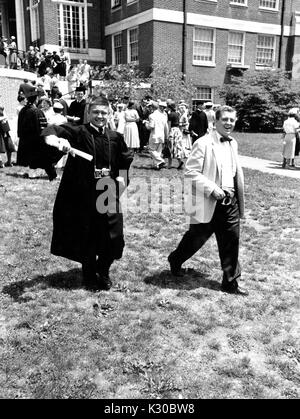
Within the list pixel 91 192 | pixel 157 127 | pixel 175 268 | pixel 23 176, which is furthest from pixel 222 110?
pixel 157 127

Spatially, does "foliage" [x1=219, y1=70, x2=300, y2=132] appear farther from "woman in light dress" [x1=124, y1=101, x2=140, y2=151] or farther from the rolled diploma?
the rolled diploma

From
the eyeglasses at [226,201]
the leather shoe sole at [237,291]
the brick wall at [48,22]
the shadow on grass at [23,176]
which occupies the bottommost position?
the leather shoe sole at [237,291]

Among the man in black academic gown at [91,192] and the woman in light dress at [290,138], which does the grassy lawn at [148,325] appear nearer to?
the man in black academic gown at [91,192]

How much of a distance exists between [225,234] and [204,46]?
76.3 feet

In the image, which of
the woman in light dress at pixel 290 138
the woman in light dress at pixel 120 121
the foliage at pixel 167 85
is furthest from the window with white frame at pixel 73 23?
the woman in light dress at pixel 290 138

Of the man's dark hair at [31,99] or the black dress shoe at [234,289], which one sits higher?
the man's dark hair at [31,99]

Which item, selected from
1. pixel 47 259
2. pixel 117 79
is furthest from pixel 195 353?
pixel 117 79

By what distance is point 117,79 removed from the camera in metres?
17.1

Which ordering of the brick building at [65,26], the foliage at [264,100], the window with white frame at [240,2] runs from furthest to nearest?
1. the brick building at [65,26]
2. the window with white frame at [240,2]
3. the foliage at [264,100]

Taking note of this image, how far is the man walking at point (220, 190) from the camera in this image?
450 centimetres

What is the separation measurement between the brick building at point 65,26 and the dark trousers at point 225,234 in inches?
971

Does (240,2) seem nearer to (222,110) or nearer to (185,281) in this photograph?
(222,110)
